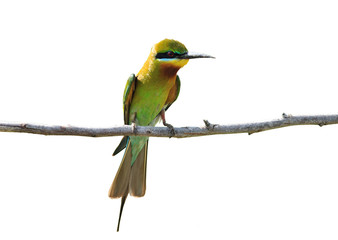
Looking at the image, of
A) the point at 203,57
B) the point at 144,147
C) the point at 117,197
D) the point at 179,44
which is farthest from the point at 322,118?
the point at 117,197

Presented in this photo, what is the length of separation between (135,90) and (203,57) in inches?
30.9

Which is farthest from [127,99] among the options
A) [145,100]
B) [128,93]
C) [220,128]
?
[220,128]

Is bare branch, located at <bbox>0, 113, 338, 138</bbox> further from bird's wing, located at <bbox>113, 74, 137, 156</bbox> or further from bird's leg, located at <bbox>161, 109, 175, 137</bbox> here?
bird's wing, located at <bbox>113, 74, 137, 156</bbox>

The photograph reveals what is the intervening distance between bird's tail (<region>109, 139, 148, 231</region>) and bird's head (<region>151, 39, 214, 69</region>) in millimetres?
934

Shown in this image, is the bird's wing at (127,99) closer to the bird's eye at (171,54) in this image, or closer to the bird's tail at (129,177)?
the bird's tail at (129,177)

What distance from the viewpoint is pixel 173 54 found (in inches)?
174

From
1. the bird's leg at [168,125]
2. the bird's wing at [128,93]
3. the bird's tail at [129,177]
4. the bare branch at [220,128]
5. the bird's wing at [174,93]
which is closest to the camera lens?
the bare branch at [220,128]

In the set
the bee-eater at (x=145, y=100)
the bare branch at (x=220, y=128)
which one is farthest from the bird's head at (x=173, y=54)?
the bare branch at (x=220, y=128)

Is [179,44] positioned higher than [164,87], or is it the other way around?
[179,44]

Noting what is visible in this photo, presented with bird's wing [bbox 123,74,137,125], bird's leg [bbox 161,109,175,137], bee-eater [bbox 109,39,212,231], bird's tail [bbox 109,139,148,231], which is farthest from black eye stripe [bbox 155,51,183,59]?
bird's tail [bbox 109,139,148,231]

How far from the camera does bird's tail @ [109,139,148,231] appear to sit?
15.3 ft

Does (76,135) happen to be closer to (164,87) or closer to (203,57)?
(164,87)

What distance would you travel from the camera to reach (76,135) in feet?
12.4

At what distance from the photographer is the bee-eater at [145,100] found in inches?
175
